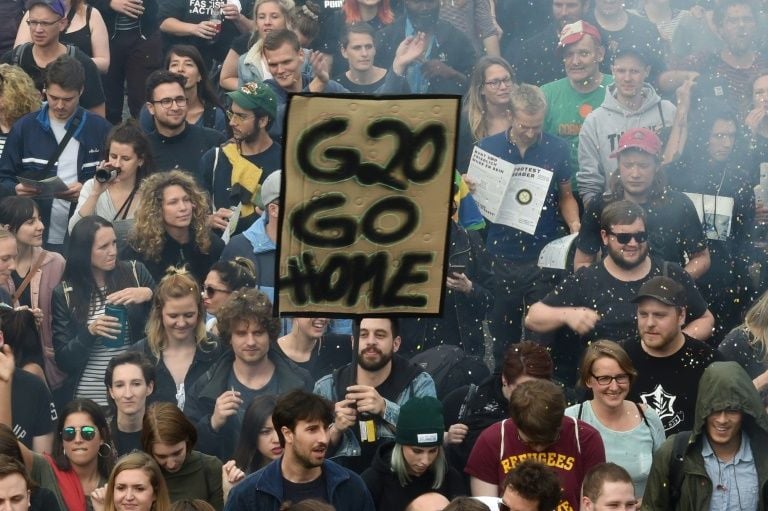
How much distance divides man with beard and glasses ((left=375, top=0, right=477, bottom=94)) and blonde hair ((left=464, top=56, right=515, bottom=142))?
38 centimetres

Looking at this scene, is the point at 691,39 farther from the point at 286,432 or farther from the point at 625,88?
the point at 286,432

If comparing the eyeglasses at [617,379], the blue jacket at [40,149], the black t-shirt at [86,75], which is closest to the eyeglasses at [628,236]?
the eyeglasses at [617,379]

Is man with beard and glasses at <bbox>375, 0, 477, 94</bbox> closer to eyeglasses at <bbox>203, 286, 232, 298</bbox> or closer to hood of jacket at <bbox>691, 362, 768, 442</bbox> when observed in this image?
eyeglasses at <bbox>203, 286, 232, 298</bbox>

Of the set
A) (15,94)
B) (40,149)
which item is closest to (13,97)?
(15,94)

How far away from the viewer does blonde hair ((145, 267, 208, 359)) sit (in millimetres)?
9242

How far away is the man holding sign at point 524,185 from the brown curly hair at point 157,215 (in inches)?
58.2

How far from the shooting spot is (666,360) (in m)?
8.41

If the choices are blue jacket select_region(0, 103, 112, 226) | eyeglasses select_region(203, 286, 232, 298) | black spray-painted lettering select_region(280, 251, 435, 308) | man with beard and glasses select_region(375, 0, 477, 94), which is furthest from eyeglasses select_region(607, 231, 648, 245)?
blue jacket select_region(0, 103, 112, 226)

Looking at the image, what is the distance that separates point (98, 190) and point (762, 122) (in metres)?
3.60

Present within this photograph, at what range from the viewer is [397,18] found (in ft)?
39.1

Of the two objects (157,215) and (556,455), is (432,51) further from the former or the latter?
(556,455)

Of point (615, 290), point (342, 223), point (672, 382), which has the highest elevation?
point (342, 223)

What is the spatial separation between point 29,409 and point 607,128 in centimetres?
377

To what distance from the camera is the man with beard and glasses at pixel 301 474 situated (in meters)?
7.21
